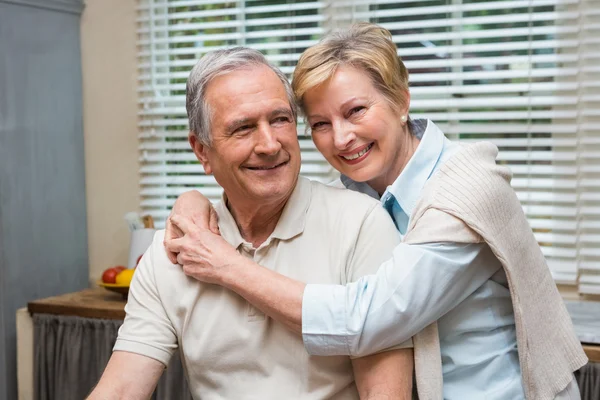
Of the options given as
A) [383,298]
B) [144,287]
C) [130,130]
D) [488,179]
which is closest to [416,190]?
[488,179]

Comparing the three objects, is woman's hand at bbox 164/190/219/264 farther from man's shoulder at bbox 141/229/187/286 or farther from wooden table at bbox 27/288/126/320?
wooden table at bbox 27/288/126/320

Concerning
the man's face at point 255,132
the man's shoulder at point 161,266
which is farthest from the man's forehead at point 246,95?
the man's shoulder at point 161,266

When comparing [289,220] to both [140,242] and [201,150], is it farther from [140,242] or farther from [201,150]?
[140,242]

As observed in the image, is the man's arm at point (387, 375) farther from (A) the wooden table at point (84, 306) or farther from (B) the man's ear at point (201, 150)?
(A) the wooden table at point (84, 306)

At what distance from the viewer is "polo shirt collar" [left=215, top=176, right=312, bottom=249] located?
1729 millimetres

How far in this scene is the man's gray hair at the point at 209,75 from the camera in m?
1.66

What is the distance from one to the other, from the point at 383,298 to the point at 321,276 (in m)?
0.23

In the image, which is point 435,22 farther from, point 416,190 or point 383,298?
point 383,298

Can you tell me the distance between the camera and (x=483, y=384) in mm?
1602

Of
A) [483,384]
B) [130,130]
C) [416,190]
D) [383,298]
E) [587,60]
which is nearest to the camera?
[383,298]

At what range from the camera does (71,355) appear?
3.11m

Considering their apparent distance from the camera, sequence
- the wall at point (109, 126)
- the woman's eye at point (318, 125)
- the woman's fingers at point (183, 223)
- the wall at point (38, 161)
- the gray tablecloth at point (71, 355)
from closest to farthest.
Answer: the woman's fingers at point (183, 223), the woman's eye at point (318, 125), the gray tablecloth at point (71, 355), the wall at point (38, 161), the wall at point (109, 126)

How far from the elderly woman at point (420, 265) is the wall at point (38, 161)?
1.70 meters

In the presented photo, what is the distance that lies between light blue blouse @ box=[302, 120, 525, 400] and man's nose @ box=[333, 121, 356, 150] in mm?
197
